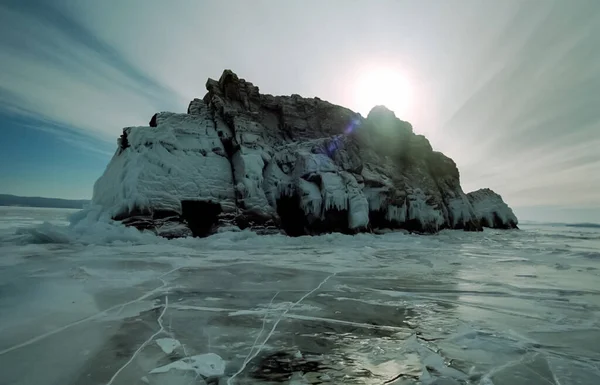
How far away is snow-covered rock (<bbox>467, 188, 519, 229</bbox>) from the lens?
108 feet

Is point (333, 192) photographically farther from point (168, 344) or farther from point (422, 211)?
point (168, 344)

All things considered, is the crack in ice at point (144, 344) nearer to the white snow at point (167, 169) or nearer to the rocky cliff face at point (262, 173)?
the rocky cliff face at point (262, 173)

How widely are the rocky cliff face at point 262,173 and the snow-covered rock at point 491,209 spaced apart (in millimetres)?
10287

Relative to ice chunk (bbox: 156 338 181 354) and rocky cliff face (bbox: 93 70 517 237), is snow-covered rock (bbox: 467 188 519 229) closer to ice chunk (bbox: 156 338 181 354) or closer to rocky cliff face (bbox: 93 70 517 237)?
rocky cliff face (bbox: 93 70 517 237)

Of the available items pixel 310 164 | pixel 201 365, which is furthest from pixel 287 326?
pixel 310 164

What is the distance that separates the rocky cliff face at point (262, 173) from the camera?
14.7 meters

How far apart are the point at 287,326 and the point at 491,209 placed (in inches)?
1406

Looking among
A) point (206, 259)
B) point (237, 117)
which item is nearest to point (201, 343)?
point (206, 259)

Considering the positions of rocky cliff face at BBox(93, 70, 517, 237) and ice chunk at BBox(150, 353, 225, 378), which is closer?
ice chunk at BBox(150, 353, 225, 378)

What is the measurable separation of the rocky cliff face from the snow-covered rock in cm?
1029

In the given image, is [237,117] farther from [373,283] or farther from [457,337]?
[457,337]

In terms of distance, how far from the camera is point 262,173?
1777 cm

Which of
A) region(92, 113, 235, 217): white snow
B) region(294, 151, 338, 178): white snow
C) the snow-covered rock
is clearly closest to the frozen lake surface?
region(92, 113, 235, 217): white snow

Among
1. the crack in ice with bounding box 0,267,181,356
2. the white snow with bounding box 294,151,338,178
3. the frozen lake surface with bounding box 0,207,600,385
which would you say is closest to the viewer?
the frozen lake surface with bounding box 0,207,600,385
